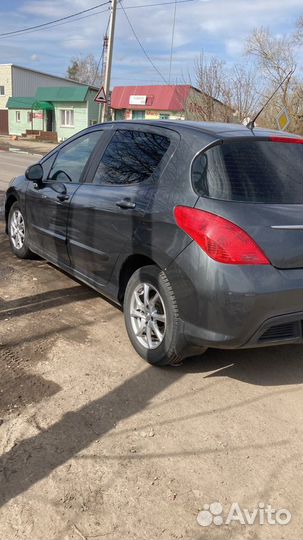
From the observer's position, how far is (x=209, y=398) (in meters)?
3.34

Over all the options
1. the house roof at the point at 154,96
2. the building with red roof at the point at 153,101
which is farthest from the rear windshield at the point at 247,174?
the house roof at the point at 154,96

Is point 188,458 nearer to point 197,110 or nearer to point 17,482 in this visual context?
point 17,482

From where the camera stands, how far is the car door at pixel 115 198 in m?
3.71

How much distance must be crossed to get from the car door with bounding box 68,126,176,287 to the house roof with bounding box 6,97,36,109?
40824mm

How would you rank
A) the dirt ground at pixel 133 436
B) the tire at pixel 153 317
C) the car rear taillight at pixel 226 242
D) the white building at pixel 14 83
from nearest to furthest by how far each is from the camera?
the dirt ground at pixel 133 436 < the car rear taillight at pixel 226 242 < the tire at pixel 153 317 < the white building at pixel 14 83

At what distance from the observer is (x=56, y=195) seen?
4805 mm

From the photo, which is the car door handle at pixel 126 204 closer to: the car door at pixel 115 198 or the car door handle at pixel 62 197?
the car door at pixel 115 198

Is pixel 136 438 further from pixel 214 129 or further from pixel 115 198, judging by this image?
pixel 214 129

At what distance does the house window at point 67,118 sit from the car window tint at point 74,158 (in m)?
36.2

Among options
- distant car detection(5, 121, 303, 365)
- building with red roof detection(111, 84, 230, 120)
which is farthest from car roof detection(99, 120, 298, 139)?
building with red roof detection(111, 84, 230, 120)

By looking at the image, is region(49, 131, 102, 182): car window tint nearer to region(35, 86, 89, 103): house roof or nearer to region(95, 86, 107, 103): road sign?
region(95, 86, 107, 103): road sign

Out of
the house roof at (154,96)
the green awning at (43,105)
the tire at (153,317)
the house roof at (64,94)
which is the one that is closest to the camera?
the tire at (153,317)

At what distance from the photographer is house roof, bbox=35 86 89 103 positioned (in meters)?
37.1

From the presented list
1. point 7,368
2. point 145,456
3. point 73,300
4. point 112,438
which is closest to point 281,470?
point 145,456
